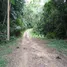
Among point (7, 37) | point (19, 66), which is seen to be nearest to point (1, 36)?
point (7, 37)

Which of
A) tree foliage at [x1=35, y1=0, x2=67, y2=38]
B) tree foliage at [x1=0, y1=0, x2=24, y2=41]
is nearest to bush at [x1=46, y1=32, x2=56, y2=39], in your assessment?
tree foliage at [x1=35, y1=0, x2=67, y2=38]

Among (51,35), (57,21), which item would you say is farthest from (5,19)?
(57,21)

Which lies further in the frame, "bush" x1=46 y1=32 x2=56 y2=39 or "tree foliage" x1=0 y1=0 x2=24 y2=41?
"bush" x1=46 y1=32 x2=56 y2=39

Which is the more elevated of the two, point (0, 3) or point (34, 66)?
point (0, 3)

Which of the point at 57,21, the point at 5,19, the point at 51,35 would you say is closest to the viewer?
the point at 57,21

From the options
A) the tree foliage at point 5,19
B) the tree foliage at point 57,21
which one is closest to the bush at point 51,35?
the tree foliage at point 57,21

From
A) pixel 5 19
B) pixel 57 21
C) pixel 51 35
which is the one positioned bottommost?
pixel 51 35

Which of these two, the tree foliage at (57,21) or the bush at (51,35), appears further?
the bush at (51,35)

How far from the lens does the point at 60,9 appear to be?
58.7 ft

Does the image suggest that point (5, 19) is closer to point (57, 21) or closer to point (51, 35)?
point (51, 35)

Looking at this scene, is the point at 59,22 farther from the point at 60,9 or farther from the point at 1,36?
the point at 1,36

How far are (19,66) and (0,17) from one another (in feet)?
44.3

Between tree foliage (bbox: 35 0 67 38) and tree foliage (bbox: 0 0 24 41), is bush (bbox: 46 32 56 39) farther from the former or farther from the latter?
tree foliage (bbox: 0 0 24 41)

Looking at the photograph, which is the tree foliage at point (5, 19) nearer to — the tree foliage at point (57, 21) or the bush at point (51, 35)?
the bush at point (51, 35)
